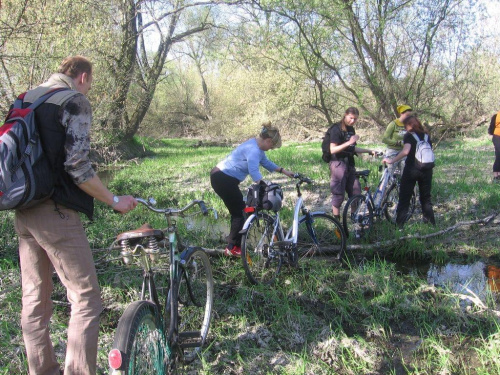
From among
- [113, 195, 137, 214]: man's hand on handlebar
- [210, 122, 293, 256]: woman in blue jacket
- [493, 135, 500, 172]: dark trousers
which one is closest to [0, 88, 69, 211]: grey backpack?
[113, 195, 137, 214]: man's hand on handlebar

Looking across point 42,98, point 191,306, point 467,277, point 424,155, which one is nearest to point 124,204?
point 42,98

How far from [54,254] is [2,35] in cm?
519

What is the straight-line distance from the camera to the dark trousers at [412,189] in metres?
5.77

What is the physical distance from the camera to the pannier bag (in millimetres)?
4531

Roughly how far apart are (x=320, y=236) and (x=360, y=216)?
663mm

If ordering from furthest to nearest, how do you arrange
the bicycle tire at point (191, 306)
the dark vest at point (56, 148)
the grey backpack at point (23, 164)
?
the bicycle tire at point (191, 306)
the dark vest at point (56, 148)
the grey backpack at point (23, 164)

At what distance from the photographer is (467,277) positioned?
471 cm

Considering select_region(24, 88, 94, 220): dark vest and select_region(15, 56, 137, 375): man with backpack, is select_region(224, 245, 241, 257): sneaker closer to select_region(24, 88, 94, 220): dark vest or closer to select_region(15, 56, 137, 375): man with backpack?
select_region(15, 56, 137, 375): man with backpack

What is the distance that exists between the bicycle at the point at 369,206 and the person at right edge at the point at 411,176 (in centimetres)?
30

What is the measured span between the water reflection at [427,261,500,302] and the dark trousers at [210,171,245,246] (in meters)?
2.33

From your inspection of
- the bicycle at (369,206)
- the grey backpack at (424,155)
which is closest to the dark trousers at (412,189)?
the grey backpack at (424,155)

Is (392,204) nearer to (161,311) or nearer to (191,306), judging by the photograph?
(191,306)

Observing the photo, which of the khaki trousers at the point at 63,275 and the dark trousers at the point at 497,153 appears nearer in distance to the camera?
the khaki trousers at the point at 63,275

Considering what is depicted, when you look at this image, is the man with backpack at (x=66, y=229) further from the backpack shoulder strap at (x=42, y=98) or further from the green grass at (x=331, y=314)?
the green grass at (x=331, y=314)
